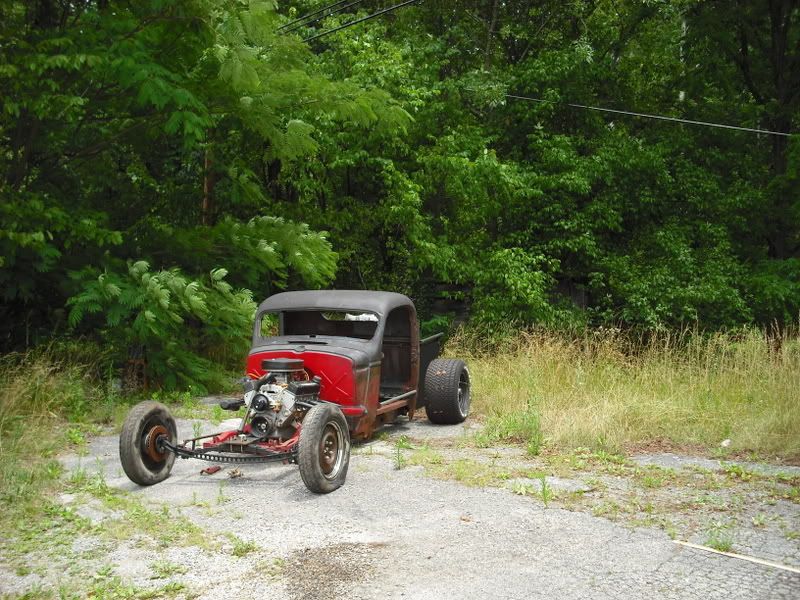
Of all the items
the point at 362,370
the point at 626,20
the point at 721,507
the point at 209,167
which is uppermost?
the point at 626,20

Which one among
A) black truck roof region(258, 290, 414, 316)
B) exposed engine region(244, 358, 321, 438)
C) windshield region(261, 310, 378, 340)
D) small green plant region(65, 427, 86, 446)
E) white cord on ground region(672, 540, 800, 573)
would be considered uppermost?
black truck roof region(258, 290, 414, 316)

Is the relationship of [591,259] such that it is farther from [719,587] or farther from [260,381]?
[719,587]

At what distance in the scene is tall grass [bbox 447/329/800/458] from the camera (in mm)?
8141

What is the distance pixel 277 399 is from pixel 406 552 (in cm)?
240

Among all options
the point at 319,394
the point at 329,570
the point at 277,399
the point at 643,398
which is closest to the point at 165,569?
the point at 329,570

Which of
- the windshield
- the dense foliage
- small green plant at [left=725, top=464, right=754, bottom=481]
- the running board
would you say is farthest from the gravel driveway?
the dense foliage

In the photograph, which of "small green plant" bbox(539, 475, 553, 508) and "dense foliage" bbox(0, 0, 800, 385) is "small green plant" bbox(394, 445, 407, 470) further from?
"dense foliage" bbox(0, 0, 800, 385)

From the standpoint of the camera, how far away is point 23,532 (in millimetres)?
5531

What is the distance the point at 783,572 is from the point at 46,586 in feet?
14.2

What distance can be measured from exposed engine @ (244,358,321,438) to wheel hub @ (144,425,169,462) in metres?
0.78

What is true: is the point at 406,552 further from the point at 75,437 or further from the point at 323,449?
the point at 75,437

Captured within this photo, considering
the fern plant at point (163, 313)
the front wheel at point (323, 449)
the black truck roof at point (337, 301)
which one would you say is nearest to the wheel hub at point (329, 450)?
the front wheel at point (323, 449)

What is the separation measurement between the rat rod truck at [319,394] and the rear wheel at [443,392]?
12 mm

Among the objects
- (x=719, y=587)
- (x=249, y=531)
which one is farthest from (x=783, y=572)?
(x=249, y=531)
